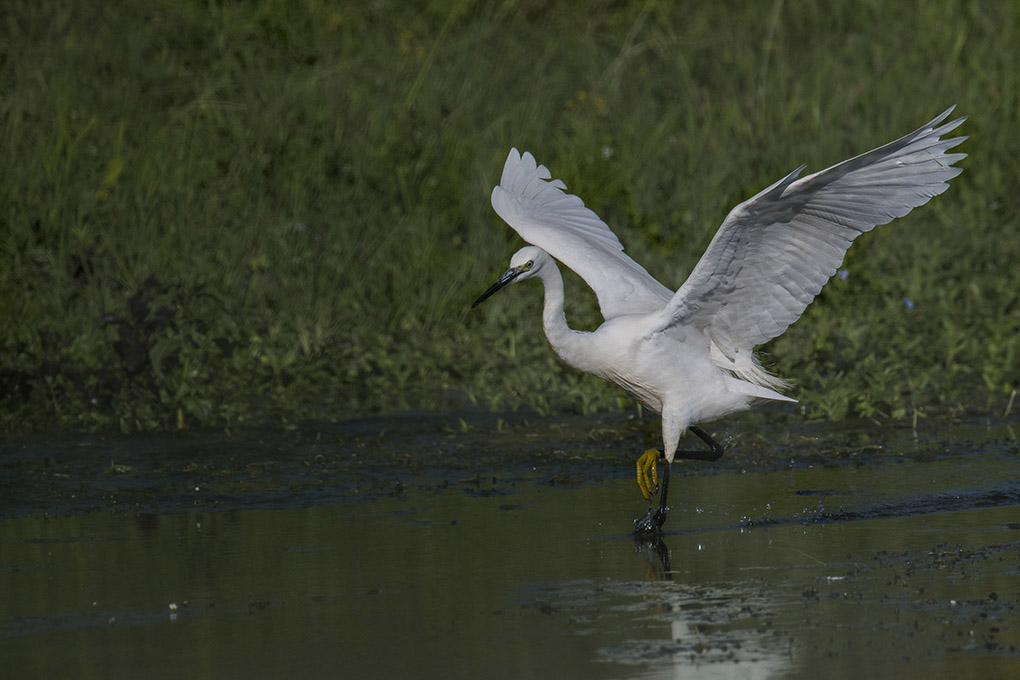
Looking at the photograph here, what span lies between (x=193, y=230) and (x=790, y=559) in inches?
206

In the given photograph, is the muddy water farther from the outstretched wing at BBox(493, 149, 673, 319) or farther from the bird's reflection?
the outstretched wing at BBox(493, 149, 673, 319)

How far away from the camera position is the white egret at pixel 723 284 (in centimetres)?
496

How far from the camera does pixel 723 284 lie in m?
5.39

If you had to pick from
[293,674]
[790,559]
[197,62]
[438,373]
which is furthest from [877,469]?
[197,62]

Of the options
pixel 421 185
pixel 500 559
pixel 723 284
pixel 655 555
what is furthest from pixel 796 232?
pixel 421 185

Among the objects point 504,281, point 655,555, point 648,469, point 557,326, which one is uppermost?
point 504,281

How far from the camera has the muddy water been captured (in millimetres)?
3844

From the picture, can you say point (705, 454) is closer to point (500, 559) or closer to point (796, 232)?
point (796, 232)

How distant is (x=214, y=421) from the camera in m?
7.23

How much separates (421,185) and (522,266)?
3.69 meters

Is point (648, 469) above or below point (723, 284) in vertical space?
below

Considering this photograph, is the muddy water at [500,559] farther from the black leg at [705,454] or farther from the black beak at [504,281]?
the black beak at [504,281]

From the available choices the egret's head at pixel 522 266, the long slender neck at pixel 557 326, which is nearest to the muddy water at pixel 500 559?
the long slender neck at pixel 557 326

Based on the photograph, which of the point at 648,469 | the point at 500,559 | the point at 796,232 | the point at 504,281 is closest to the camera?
the point at 500,559
